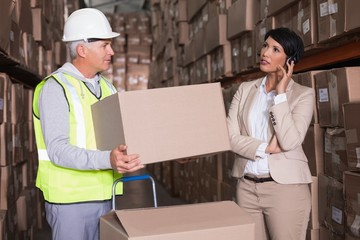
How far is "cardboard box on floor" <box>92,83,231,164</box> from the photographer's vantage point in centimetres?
164

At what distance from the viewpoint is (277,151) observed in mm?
2117

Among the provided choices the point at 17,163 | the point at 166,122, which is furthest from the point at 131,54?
the point at 166,122

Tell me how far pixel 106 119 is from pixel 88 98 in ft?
0.69

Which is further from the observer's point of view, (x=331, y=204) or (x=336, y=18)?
(x=331, y=204)

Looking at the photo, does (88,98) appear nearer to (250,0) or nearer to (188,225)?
(188,225)

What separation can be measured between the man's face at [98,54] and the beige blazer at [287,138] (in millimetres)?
685

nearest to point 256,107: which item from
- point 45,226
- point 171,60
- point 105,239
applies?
point 105,239

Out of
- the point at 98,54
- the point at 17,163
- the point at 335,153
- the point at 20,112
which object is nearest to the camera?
the point at 98,54

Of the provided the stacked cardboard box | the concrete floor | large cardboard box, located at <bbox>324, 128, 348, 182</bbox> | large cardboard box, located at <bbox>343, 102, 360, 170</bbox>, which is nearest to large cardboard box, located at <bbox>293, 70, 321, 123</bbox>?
large cardboard box, located at <bbox>324, 128, 348, 182</bbox>

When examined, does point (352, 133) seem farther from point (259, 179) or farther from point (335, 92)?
point (259, 179)

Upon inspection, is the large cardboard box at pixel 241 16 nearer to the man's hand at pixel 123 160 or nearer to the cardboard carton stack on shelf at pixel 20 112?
the cardboard carton stack on shelf at pixel 20 112

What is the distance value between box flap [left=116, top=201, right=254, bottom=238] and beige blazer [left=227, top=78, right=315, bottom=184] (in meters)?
0.44

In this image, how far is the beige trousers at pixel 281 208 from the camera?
2.10m

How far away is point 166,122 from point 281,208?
0.73m
